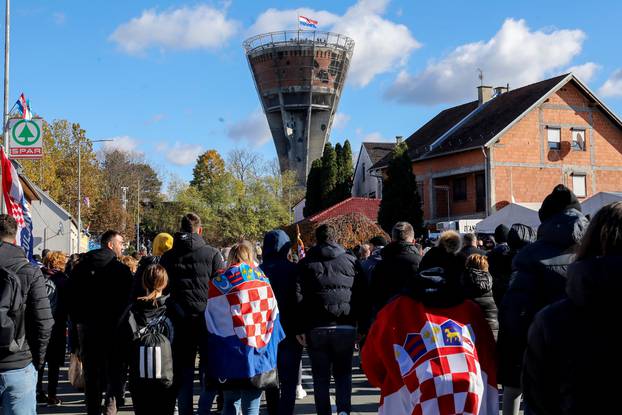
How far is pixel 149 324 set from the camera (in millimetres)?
6559

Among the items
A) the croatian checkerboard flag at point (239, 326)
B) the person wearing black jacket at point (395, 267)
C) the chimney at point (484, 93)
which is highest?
the chimney at point (484, 93)

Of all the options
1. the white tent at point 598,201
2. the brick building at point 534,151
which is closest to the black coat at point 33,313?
the white tent at point 598,201

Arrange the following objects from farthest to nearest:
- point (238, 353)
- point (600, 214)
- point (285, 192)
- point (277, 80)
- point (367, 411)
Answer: point (277, 80) → point (285, 192) → point (367, 411) → point (238, 353) → point (600, 214)

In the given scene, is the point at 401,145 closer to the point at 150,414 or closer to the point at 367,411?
the point at 367,411

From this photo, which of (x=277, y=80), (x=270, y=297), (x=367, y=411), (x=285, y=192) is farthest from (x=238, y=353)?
(x=277, y=80)

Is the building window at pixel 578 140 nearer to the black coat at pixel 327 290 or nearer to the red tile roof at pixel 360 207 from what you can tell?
the red tile roof at pixel 360 207

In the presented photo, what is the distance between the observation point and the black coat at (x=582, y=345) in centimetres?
251

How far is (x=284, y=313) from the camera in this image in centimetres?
762

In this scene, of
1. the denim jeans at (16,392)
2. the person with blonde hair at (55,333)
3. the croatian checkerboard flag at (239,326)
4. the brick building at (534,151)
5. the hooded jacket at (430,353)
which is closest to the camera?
the hooded jacket at (430,353)

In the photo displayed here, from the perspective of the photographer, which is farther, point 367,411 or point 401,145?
point 401,145

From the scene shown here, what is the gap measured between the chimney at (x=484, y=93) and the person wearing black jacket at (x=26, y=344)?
43195mm

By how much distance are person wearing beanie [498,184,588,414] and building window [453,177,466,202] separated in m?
37.4

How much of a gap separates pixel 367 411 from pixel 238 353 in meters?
3.30

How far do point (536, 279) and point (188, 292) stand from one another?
3636 mm
